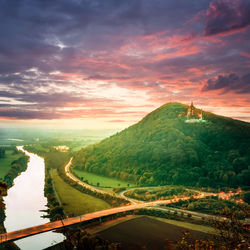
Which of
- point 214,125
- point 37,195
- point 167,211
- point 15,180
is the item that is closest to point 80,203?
point 37,195

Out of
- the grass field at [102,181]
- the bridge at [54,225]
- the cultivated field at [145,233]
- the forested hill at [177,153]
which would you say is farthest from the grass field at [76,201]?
the forested hill at [177,153]

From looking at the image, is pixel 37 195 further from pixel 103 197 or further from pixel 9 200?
pixel 103 197

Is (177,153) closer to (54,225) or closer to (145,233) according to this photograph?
(145,233)

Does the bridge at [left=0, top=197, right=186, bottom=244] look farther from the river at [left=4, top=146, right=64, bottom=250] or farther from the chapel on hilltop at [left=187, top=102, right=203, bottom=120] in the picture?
the chapel on hilltop at [left=187, top=102, right=203, bottom=120]

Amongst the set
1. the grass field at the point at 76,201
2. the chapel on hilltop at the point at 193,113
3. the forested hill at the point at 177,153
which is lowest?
the grass field at the point at 76,201

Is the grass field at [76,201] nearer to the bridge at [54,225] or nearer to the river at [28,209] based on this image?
the river at [28,209]
